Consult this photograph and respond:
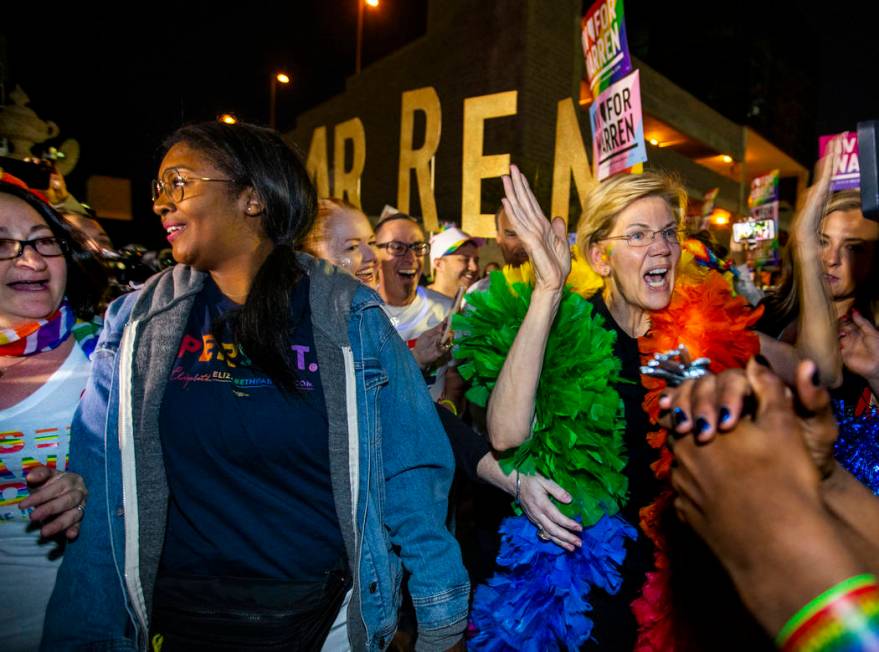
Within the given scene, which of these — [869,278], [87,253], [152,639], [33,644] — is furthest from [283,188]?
[869,278]

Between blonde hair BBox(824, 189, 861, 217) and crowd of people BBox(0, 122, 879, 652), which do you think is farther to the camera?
blonde hair BBox(824, 189, 861, 217)

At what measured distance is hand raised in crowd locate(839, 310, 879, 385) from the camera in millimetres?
1804

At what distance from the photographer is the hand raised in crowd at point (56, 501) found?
4.24 feet

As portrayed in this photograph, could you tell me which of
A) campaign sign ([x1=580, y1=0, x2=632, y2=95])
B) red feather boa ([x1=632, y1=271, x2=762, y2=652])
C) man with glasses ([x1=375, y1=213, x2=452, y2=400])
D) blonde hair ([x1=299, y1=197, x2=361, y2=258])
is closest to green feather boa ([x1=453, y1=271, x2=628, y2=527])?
red feather boa ([x1=632, y1=271, x2=762, y2=652])

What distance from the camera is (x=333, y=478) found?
135 cm

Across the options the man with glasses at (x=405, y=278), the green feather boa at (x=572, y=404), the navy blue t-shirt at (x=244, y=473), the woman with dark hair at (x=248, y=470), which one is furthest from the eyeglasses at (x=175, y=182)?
the man with glasses at (x=405, y=278)

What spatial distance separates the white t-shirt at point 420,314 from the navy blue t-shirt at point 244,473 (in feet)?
6.33

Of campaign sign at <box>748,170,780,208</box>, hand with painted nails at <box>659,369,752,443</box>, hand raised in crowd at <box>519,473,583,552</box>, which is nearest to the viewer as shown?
hand with painted nails at <box>659,369,752,443</box>

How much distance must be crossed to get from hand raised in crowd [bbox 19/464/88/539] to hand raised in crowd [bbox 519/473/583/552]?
4.16ft

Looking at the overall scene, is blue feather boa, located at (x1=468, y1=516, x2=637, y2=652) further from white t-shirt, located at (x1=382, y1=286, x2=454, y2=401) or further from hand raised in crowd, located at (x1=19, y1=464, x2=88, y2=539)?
white t-shirt, located at (x1=382, y1=286, x2=454, y2=401)

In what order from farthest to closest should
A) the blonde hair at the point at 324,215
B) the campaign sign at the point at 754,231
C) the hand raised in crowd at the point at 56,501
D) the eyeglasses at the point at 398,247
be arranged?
1. the campaign sign at the point at 754,231
2. the eyeglasses at the point at 398,247
3. the blonde hair at the point at 324,215
4. the hand raised in crowd at the point at 56,501

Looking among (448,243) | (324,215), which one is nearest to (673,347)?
(324,215)

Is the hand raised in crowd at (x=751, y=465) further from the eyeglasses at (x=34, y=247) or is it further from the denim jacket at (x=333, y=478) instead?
the eyeglasses at (x=34, y=247)

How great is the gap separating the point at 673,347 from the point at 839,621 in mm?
1456
